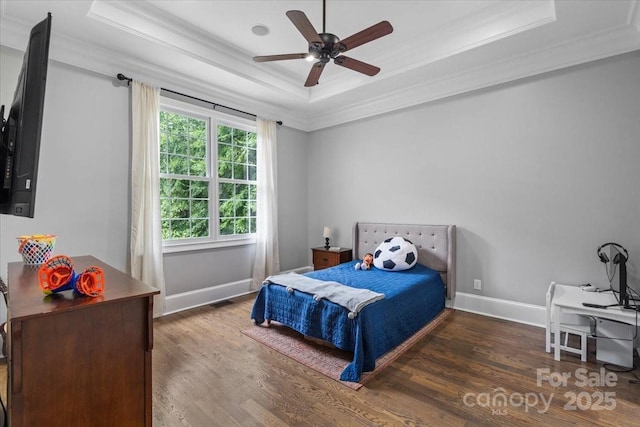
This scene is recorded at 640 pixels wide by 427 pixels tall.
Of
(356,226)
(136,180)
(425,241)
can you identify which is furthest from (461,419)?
(136,180)

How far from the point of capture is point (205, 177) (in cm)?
399

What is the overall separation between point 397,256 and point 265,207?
2.04m

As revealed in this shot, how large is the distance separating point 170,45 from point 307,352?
10.3 feet

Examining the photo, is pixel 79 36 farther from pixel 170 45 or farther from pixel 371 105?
pixel 371 105

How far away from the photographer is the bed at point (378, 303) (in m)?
2.39

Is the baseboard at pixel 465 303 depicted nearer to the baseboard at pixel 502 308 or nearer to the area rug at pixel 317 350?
the baseboard at pixel 502 308

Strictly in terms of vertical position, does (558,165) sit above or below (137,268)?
above

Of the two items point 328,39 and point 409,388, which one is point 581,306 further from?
Answer: point 328,39

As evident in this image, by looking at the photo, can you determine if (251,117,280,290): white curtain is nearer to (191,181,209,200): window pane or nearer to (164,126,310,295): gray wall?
(164,126,310,295): gray wall

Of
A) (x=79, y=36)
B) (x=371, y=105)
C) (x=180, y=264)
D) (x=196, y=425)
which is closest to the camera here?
(x=196, y=425)

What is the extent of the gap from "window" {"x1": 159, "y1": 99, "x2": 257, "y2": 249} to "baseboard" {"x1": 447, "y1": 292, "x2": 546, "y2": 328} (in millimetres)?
2956

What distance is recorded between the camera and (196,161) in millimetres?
3941

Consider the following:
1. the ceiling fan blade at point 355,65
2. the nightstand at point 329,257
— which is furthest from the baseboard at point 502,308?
the ceiling fan blade at point 355,65

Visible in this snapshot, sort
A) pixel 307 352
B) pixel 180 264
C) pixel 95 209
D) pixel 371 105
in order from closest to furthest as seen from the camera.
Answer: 1. pixel 307 352
2. pixel 95 209
3. pixel 180 264
4. pixel 371 105
